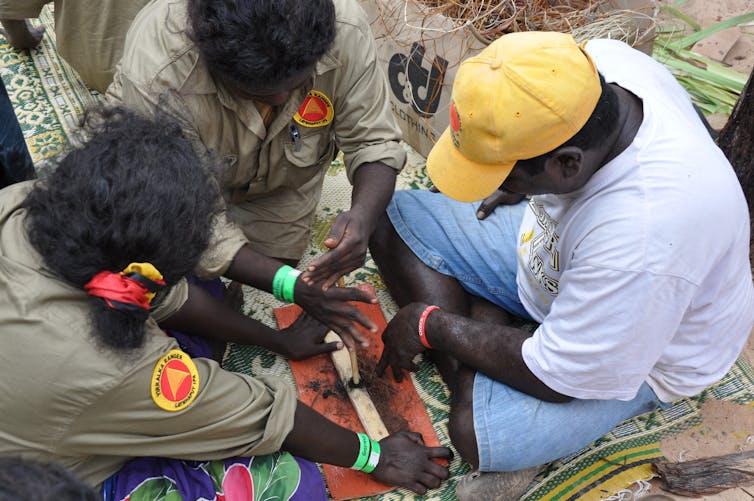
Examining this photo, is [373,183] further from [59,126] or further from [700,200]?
[59,126]

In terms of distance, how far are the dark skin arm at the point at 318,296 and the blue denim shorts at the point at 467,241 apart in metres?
0.46

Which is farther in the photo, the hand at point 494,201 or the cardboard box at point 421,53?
the cardboard box at point 421,53

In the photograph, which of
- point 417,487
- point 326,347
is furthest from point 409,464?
point 326,347

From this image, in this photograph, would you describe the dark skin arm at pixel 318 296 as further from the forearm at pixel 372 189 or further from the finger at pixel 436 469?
the finger at pixel 436 469

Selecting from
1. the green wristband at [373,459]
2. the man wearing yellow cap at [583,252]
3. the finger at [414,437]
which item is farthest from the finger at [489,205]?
the green wristband at [373,459]

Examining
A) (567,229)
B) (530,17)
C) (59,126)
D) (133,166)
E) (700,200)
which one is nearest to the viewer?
(133,166)

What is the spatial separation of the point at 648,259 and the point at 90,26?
8.64 ft

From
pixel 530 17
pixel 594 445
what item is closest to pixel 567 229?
pixel 594 445

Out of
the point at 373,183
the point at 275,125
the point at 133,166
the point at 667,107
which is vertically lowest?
the point at 373,183

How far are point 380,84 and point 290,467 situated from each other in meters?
1.31

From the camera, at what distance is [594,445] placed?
7.75 feet

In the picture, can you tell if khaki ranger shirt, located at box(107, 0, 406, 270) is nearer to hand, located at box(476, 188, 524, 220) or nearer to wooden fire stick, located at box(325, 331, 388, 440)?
hand, located at box(476, 188, 524, 220)

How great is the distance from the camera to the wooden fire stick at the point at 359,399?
235cm

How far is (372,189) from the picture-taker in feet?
7.93
